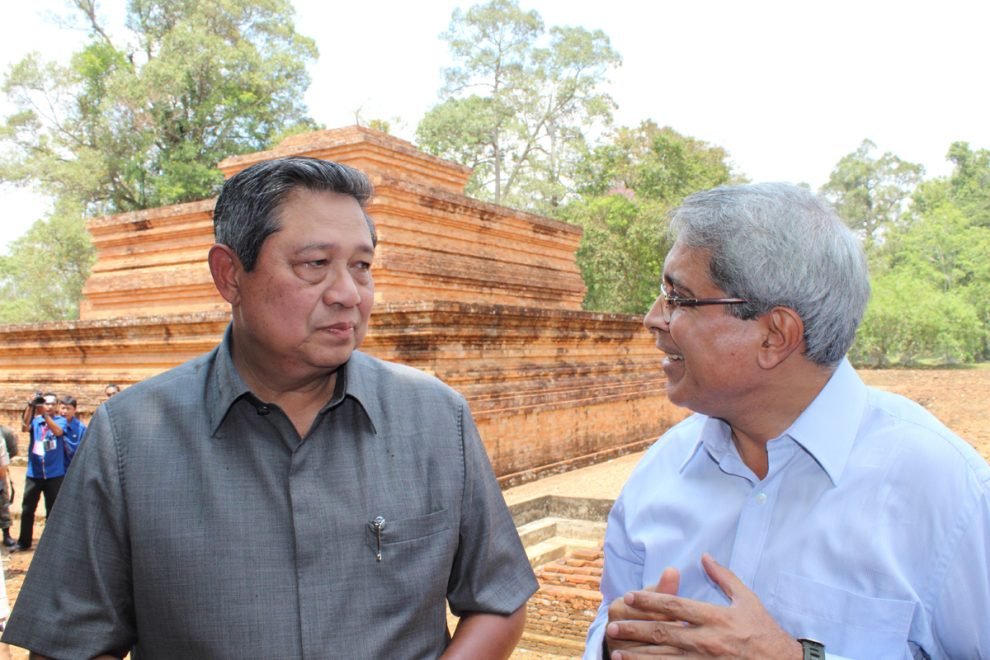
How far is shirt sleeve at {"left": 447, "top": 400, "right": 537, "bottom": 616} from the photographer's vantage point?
1647 millimetres

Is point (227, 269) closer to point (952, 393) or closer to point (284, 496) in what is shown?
point (284, 496)

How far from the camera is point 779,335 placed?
1619 millimetres

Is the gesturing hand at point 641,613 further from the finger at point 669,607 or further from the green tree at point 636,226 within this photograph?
the green tree at point 636,226

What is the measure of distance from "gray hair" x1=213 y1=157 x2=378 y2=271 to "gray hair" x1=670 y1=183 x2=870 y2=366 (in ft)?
2.48

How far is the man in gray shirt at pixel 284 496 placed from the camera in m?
1.47

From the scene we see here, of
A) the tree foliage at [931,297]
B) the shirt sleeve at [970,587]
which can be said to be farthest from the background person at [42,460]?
the tree foliage at [931,297]

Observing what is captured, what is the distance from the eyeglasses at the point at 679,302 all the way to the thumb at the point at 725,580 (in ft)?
1.63

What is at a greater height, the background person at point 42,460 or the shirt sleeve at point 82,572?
the shirt sleeve at point 82,572

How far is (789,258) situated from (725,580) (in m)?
0.61

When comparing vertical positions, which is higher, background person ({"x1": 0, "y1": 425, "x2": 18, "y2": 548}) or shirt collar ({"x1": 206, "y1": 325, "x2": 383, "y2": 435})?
shirt collar ({"x1": 206, "y1": 325, "x2": 383, "y2": 435})

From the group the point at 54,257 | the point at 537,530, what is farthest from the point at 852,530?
the point at 54,257

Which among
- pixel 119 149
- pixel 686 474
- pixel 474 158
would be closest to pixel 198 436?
pixel 686 474

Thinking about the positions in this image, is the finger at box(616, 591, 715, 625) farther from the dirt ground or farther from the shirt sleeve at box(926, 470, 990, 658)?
the dirt ground

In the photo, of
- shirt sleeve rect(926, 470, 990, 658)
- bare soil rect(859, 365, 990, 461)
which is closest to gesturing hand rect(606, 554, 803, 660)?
shirt sleeve rect(926, 470, 990, 658)
